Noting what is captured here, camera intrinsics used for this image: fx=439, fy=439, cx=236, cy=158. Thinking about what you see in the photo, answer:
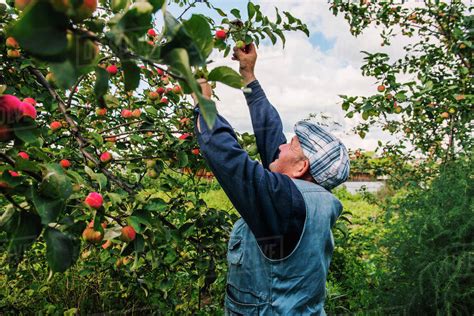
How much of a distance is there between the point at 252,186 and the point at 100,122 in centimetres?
123

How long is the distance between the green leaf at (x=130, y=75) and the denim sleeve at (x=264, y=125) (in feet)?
3.75

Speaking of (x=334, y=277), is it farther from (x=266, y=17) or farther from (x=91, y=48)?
(x=91, y=48)

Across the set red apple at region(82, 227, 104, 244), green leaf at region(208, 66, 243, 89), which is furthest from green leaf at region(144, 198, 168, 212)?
green leaf at region(208, 66, 243, 89)

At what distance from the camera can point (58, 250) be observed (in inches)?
29.6

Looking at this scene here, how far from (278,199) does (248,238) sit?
0.22m

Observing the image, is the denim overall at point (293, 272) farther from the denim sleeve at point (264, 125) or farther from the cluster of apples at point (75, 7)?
the cluster of apples at point (75, 7)

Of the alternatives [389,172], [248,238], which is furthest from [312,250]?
[389,172]

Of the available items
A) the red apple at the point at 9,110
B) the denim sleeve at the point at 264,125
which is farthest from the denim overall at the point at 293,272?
the red apple at the point at 9,110

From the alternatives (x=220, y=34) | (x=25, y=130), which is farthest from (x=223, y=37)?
(x=25, y=130)

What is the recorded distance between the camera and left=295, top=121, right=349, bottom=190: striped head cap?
1.37 m

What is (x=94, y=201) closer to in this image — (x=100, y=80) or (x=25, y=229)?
(x=25, y=229)

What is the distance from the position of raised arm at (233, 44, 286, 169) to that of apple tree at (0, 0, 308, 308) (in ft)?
0.19

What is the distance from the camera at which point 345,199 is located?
8.97 m

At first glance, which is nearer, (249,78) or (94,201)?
(94,201)
